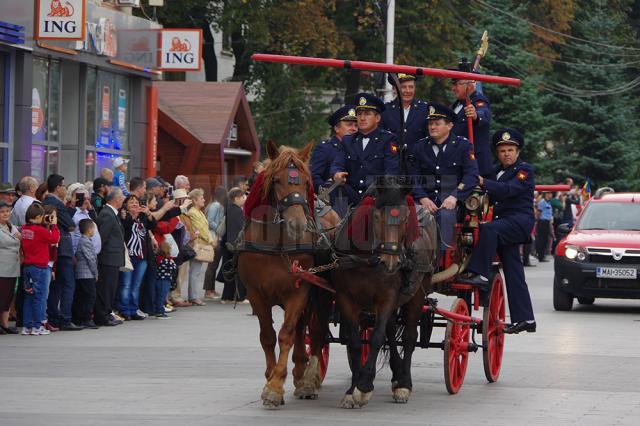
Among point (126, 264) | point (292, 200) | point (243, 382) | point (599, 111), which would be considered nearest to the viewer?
point (292, 200)

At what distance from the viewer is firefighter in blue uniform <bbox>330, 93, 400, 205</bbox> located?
12.4 metres

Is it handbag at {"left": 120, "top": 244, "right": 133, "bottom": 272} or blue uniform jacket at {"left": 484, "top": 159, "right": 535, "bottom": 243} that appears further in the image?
handbag at {"left": 120, "top": 244, "right": 133, "bottom": 272}

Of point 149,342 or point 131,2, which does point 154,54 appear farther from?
point 149,342

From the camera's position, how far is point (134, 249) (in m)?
19.8

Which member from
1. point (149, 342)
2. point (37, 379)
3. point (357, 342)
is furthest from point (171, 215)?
point (357, 342)

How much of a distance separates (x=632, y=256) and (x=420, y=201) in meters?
10.6

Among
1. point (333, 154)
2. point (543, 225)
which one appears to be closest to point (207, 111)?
point (543, 225)


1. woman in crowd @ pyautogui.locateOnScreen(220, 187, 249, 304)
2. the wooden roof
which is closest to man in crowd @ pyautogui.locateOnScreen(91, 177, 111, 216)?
woman in crowd @ pyautogui.locateOnScreen(220, 187, 249, 304)

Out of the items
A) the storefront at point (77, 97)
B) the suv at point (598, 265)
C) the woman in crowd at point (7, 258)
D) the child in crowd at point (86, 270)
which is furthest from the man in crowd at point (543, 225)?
the woman in crowd at point (7, 258)

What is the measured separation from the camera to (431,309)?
12.4 metres

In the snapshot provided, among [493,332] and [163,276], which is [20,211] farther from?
[493,332]

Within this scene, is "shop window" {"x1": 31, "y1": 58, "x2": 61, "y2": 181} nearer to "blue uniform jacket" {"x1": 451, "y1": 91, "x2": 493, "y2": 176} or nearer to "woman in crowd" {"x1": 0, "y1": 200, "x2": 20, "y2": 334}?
"woman in crowd" {"x1": 0, "y1": 200, "x2": 20, "y2": 334}

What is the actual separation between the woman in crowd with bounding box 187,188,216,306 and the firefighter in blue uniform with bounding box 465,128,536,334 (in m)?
9.51

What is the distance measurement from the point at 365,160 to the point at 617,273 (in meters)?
10.9
